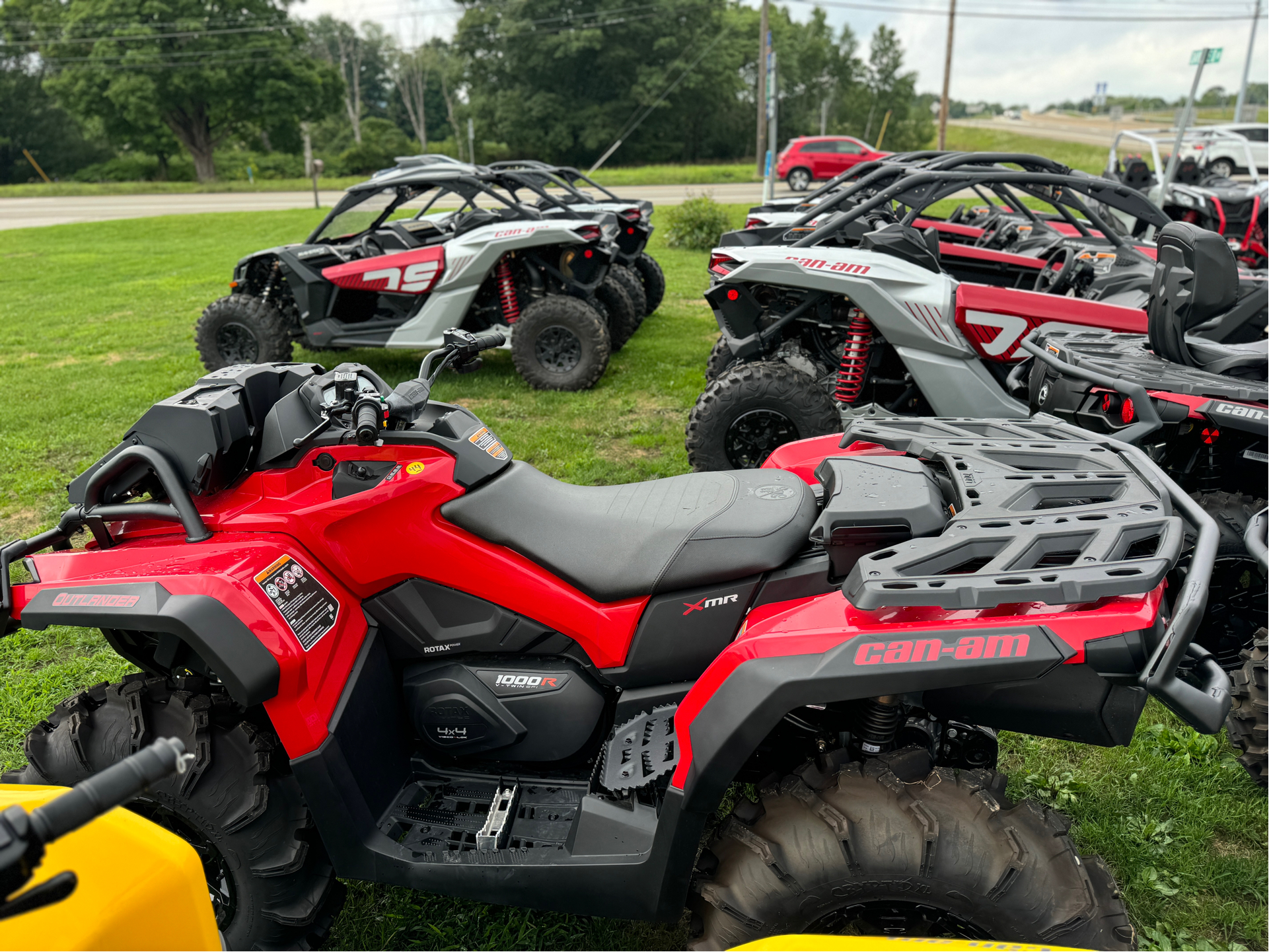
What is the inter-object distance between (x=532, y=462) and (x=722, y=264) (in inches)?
69.9

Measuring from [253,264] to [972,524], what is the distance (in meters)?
7.31

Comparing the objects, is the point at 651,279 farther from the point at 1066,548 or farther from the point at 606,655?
the point at 1066,548

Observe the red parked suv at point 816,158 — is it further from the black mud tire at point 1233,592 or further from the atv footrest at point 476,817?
the atv footrest at point 476,817

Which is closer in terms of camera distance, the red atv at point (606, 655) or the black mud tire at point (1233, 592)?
the red atv at point (606, 655)

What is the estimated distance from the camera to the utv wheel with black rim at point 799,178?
2462cm

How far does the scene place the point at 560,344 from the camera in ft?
23.1

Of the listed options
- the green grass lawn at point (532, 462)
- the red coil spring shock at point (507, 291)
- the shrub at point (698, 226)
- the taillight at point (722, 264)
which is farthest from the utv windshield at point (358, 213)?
the shrub at point (698, 226)

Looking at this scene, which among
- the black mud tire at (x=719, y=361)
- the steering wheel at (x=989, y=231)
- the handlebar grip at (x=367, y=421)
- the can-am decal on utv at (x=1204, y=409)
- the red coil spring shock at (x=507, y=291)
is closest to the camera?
the handlebar grip at (x=367, y=421)

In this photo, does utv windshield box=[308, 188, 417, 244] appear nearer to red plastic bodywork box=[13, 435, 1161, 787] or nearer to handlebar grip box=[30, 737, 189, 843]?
red plastic bodywork box=[13, 435, 1161, 787]

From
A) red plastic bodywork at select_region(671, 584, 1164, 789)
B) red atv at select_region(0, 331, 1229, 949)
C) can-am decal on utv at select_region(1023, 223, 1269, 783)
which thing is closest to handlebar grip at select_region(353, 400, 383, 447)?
red atv at select_region(0, 331, 1229, 949)

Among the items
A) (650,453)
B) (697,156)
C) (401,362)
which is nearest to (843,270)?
(650,453)

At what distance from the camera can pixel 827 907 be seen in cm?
162

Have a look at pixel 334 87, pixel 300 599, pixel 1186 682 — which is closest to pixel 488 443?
pixel 300 599

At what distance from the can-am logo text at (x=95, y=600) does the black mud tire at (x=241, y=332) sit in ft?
18.3
